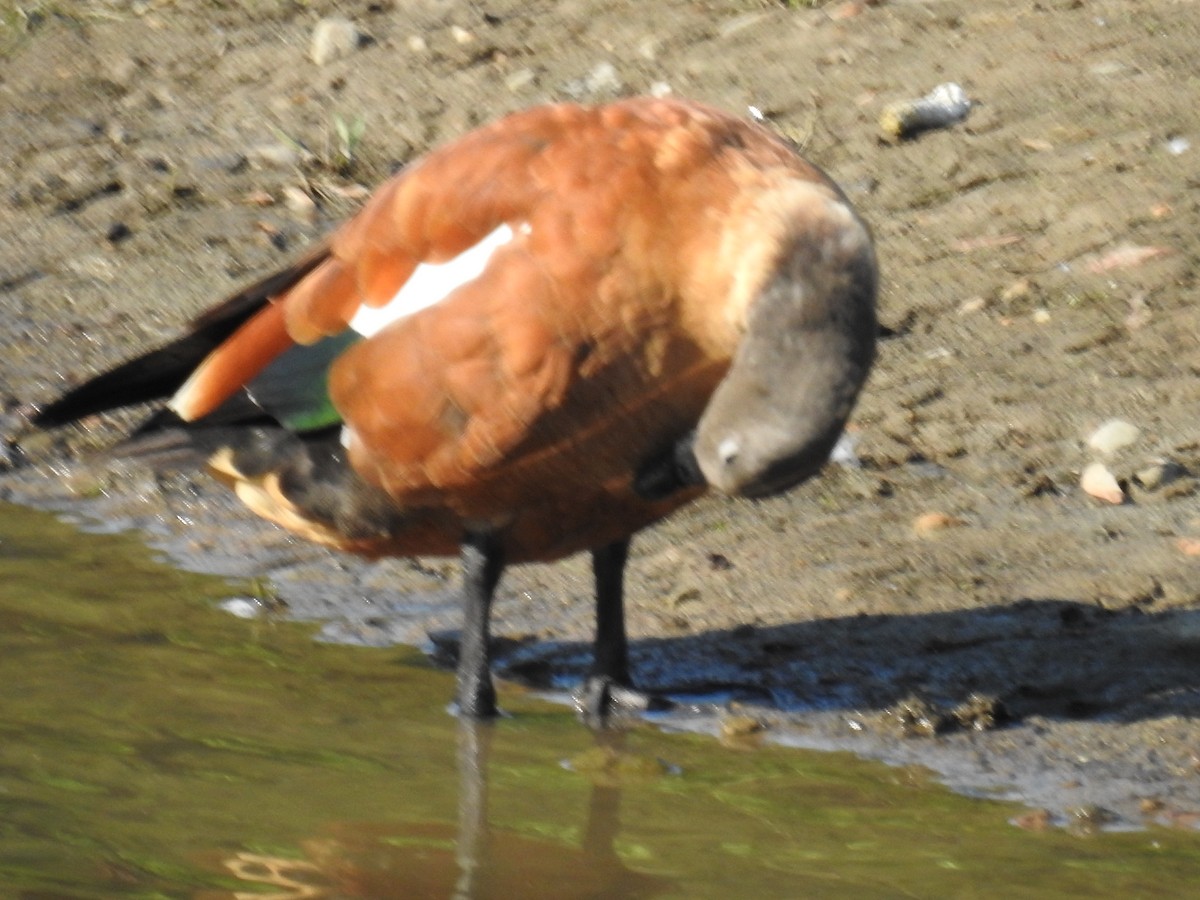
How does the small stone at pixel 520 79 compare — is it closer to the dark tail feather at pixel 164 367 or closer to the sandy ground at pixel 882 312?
the sandy ground at pixel 882 312

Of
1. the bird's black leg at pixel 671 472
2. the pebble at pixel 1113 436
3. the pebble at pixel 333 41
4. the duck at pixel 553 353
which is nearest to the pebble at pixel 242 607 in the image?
the duck at pixel 553 353

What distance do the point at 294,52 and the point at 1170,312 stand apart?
159 inches

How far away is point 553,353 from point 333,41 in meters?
5.00

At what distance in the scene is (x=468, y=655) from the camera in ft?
15.9

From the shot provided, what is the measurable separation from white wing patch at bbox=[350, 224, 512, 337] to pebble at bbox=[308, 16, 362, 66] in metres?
4.34

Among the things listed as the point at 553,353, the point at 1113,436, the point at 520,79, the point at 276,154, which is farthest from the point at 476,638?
the point at 520,79

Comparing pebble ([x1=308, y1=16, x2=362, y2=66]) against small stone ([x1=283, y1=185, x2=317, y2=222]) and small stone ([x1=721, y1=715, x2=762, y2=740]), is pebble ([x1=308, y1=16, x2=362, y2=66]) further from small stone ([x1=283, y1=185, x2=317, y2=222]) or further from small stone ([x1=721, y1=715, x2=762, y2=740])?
small stone ([x1=721, y1=715, x2=762, y2=740])

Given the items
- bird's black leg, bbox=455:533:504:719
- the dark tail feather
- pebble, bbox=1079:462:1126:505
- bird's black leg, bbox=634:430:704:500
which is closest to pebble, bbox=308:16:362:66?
the dark tail feather

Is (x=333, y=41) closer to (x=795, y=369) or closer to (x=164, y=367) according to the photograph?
(x=164, y=367)

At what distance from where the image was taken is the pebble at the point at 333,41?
8.78 m

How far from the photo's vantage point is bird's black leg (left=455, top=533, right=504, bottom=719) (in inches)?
187

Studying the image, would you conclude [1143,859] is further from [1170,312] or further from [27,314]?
[27,314]

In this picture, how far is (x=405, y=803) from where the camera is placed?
434 centimetres

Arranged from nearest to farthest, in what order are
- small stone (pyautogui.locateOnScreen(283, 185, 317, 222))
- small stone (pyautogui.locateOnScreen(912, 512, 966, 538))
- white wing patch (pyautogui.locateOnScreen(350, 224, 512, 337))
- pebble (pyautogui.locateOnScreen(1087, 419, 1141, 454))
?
white wing patch (pyautogui.locateOnScreen(350, 224, 512, 337))
small stone (pyautogui.locateOnScreen(912, 512, 966, 538))
pebble (pyautogui.locateOnScreen(1087, 419, 1141, 454))
small stone (pyautogui.locateOnScreen(283, 185, 317, 222))
